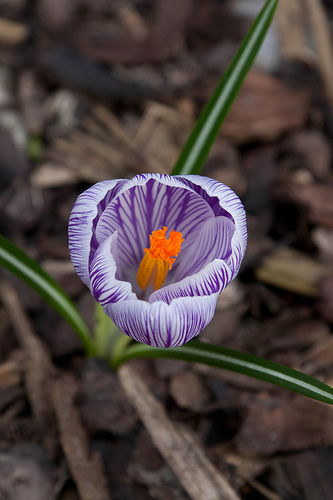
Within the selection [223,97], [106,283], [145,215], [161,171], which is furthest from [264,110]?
[106,283]

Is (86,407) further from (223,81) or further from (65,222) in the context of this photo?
(223,81)

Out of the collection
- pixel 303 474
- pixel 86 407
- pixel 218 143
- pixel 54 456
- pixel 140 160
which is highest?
pixel 218 143

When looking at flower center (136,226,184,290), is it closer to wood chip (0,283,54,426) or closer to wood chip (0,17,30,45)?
wood chip (0,283,54,426)

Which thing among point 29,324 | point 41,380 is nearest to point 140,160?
point 29,324

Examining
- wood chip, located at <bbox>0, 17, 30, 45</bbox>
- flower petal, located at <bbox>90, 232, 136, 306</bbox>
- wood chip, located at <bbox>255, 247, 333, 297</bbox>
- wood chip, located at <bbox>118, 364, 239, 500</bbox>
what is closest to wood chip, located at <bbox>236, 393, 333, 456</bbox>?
wood chip, located at <bbox>118, 364, 239, 500</bbox>

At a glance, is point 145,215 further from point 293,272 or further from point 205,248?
point 293,272
